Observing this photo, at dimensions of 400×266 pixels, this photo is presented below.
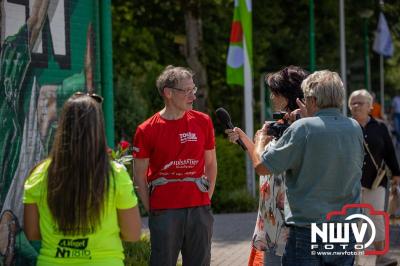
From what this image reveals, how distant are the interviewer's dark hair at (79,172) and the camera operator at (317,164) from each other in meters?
1.22

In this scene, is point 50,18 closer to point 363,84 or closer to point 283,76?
point 283,76

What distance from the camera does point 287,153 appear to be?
4.65 meters

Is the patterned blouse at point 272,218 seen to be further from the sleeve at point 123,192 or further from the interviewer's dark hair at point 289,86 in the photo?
the sleeve at point 123,192

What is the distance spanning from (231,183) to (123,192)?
457 inches

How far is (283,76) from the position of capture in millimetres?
5453

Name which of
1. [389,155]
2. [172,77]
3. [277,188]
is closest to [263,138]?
[277,188]

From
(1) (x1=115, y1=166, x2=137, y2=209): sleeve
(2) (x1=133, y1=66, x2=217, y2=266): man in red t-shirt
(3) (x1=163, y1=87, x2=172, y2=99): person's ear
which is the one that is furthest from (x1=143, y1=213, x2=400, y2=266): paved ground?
(1) (x1=115, y1=166, x2=137, y2=209): sleeve

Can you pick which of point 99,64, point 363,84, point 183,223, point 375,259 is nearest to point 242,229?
point 375,259

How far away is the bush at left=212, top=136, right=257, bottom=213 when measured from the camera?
14320 millimetres

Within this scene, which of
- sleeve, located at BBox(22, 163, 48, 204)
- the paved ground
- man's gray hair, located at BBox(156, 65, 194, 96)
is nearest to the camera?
sleeve, located at BBox(22, 163, 48, 204)

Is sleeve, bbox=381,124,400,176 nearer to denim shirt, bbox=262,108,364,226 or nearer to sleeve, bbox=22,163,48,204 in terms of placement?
denim shirt, bbox=262,108,364,226

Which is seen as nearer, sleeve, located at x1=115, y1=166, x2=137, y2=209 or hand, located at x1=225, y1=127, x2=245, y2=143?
sleeve, located at x1=115, y1=166, x2=137, y2=209

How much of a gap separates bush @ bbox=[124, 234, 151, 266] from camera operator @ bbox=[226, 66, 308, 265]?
2.76 meters

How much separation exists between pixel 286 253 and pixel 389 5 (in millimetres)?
27374
